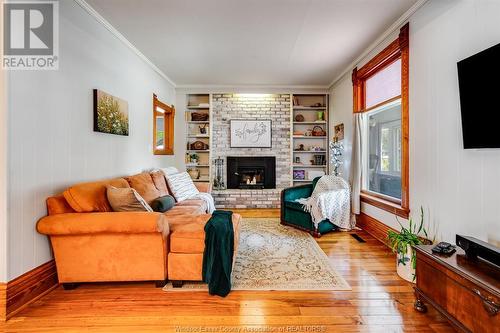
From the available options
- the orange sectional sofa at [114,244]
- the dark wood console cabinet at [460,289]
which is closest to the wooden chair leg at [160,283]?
the orange sectional sofa at [114,244]

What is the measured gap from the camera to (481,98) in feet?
6.13

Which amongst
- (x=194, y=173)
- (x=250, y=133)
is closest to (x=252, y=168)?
(x=250, y=133)

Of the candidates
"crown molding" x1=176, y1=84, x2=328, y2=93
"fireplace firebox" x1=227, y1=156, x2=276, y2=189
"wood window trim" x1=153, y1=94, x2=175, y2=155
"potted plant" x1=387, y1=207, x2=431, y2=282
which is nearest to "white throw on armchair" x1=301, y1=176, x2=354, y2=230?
"potted plant" x1=387, y1=207, x2=431, y2=282

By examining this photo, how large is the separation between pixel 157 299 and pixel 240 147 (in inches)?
167

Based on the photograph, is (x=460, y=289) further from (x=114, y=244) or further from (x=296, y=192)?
(x=296, y=192)

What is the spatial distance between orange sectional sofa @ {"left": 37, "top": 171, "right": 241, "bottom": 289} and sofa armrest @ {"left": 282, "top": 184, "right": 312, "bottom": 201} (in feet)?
7.67

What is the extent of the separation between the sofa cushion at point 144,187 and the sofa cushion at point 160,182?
18 cm

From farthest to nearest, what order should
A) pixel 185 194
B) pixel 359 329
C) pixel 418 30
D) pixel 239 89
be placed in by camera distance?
pixel 239 89
pixel 185 194
pixel 418 30
pixel 359 329

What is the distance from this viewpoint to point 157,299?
214cm

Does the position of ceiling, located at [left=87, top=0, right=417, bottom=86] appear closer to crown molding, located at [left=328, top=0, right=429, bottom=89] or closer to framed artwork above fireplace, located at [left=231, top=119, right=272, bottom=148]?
crown molding, located at [left=328, top=0, right=429, bottom=89]

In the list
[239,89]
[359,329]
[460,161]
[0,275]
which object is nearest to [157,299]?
[0,275]

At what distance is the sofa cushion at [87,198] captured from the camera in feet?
7.41

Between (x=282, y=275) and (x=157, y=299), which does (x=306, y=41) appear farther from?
(x=157, y=299)

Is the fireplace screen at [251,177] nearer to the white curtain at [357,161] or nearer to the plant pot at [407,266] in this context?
the white curtain at [357,161]
